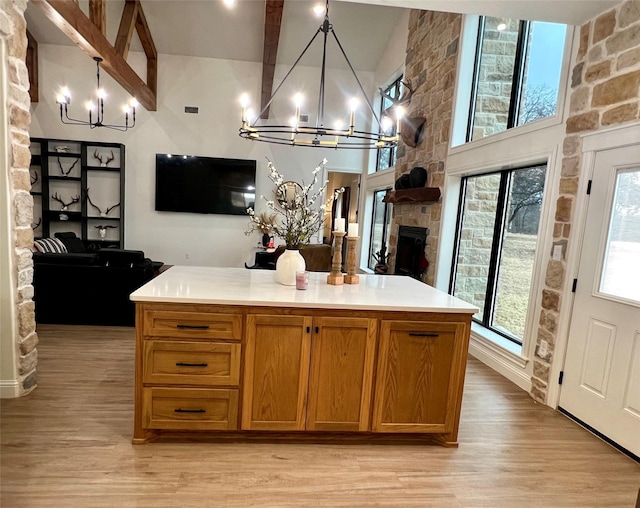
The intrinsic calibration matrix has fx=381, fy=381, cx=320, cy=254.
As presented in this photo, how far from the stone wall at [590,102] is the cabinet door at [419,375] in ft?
3.92

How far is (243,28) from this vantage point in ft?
22.1

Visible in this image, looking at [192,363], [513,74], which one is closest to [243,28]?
[513,74]

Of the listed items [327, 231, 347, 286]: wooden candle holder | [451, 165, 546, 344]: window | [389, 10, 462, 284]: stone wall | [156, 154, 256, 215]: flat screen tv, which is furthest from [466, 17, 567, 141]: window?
[156, 154, 256, 215]: flat screen tv

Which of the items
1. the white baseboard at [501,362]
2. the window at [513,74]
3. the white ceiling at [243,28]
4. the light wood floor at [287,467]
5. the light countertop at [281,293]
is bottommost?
the light wood floor at [287,467]

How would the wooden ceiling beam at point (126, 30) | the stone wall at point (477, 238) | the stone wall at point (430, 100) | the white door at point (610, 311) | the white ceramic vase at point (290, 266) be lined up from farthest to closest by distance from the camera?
the wooden ceiling beam at point (126, 30) < the stone wall at point (430, 100) < the stone wall at point (477, 238) < the white ceramic vase at point (290, 266) < the white door at point (610, 311)

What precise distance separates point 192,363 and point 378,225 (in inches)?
229

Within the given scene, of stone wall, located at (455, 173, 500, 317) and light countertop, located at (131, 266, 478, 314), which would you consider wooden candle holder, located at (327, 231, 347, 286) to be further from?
stone wall, located at (455, 173, 500, 317)

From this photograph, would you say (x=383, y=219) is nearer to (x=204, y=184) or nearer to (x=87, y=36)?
(x=204, y=184)

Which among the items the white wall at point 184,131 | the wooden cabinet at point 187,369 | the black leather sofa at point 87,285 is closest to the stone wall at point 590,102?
the wooden cabinet at point 187,369

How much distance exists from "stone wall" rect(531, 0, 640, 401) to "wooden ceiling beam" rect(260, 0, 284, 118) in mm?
3417

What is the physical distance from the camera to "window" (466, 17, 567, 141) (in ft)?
10.9

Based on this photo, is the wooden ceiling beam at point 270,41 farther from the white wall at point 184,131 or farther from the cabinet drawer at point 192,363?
the cabinet drawer at point 192,363

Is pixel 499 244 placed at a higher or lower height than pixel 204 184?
lower

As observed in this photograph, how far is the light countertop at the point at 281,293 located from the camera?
2100mm
